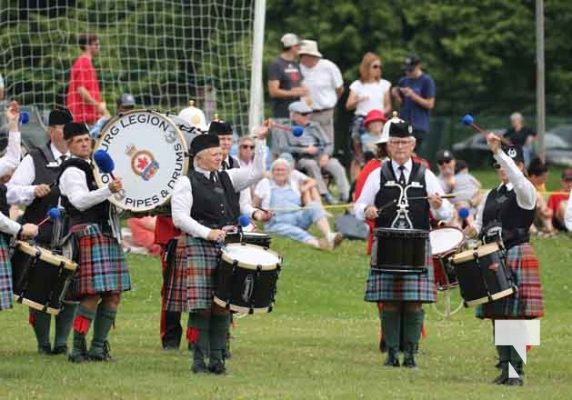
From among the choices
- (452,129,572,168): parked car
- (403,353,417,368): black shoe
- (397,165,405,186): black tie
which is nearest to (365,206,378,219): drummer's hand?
(397,165,405,186): black tie

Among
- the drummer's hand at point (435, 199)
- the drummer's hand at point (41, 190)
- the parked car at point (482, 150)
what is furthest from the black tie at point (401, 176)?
the parked car at point (482, 150)

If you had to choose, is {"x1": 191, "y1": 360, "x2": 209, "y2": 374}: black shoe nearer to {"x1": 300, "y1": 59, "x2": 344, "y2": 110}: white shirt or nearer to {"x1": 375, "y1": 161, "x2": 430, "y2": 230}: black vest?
{"x1": 375, "y1": 161, "x2": 430, "y2": 230}: black vest

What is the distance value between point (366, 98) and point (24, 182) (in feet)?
28.1

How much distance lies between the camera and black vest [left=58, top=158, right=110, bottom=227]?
34.0 feet

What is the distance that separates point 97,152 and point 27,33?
25.1 feet

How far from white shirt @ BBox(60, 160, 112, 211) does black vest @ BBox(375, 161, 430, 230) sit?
5.77 feet

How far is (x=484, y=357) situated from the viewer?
37.1 ft

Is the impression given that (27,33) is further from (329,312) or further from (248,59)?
(329,312)

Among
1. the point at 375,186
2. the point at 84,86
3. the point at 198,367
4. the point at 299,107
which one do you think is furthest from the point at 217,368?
the point at 299,107

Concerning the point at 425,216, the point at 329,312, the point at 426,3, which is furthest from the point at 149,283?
the point at 426,3

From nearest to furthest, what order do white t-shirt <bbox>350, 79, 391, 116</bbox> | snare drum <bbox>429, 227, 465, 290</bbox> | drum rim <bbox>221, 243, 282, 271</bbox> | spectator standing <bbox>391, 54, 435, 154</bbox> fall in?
drum rim <bbox>221, 243, 282, 271</bbox>, snare drum <bbox>429, 227, 465, 290</bbox>, spectator standing <bbox>391, 54, 435, 154</bbox>, white t-shirt <bbox>350, 79, 391, 116</bbox>

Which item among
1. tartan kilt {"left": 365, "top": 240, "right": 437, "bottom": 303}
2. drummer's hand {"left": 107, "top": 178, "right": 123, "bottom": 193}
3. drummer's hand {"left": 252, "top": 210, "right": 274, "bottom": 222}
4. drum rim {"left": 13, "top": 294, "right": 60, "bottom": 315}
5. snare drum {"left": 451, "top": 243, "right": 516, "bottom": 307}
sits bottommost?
drum rim {"left": 13, "top": 294, "right": 60, "bottom": 315}

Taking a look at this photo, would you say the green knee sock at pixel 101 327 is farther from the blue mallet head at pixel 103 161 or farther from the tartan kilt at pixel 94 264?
the blue mallet head at pixel 103 161

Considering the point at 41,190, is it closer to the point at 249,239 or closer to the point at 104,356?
the point at 104,356
